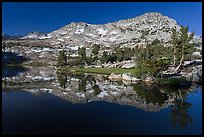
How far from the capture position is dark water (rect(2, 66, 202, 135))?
2483 cm

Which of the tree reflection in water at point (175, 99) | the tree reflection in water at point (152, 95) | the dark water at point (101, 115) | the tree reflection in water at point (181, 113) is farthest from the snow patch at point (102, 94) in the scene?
the tree reflection in water at point (181, 113)

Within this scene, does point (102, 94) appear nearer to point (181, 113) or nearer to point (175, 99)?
point (175, 99)

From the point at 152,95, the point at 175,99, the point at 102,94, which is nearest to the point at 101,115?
the point at 175,99

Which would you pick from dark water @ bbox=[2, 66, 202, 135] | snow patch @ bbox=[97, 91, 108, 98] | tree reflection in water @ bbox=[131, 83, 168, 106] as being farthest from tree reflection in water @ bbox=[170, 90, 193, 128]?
snow patch @ bbox=[97, 91, 108, 98]

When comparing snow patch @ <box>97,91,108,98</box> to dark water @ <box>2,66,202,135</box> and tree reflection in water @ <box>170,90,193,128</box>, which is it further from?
tree reflection in water @ <box>170,90,193,128</box>

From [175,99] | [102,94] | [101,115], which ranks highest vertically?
[102,94]

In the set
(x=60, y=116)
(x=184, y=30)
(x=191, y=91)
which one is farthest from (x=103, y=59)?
(x=60, y=116)

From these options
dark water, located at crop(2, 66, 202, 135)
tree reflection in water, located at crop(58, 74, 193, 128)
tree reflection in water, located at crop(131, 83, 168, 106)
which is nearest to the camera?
dark water, located at crop(2, 66, 202, 135)

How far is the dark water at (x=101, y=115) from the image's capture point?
24.8 m

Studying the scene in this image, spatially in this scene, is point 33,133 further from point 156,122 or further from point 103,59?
point 103,59

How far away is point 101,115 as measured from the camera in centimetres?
3055

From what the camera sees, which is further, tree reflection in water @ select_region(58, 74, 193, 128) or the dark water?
tree reflection in water @ select_region(58, 74, 193, 128)

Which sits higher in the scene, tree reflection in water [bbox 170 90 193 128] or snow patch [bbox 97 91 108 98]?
snow patch [bbox 97 91 108 98]

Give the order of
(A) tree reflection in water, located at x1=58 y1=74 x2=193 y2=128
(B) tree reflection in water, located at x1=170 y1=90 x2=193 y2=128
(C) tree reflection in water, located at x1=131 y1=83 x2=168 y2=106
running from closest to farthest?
(B) tree reflection in water, located at x1=170 y1=90 x2=193 y2=128, (A) tree reflection in water, located at x1=58 y1=74 x2=193 y2=128, (C) tree reflection in water, located at x1=131 y1=83 x2=168 y2=106
